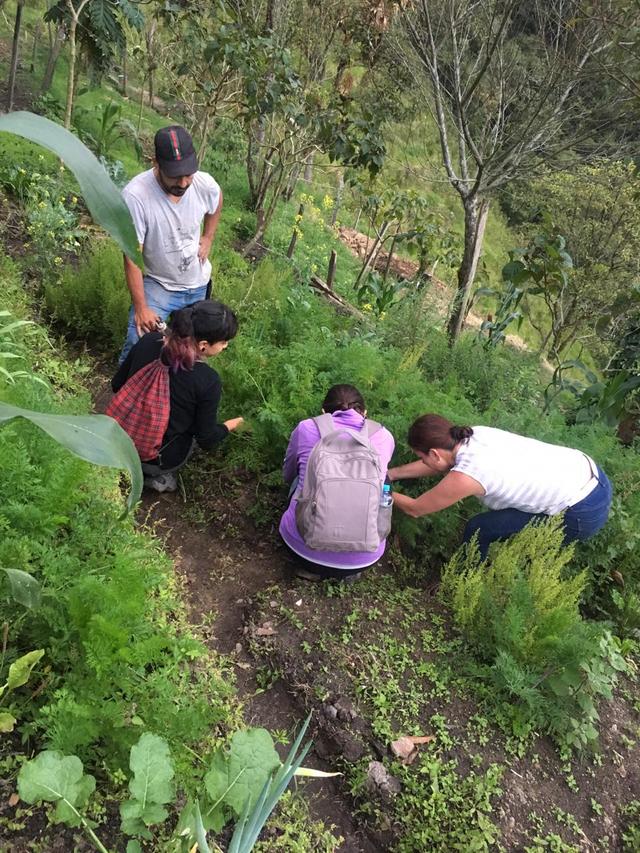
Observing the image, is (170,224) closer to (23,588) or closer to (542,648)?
(23,588)

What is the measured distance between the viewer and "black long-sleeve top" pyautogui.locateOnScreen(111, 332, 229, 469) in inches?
113

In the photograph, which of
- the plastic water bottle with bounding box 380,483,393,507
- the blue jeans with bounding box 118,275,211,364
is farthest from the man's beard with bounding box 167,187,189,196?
the plastic water bottle with bounding box 380,483,393,507

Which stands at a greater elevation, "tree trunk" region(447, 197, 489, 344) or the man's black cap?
the man's black cap

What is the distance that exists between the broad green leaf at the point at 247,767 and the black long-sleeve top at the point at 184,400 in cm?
172

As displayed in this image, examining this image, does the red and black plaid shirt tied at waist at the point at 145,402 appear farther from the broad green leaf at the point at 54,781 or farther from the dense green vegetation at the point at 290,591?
the broad green leaf at the point at 54,781

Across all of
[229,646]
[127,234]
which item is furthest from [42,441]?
[127,234]

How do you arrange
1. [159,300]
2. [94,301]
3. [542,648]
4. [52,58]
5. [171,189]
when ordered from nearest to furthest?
[542,648] < [171,189] < [159,300] < [94,301] < [52,58]

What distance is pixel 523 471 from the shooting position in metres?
3.00

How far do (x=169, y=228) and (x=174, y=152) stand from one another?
408 millimetres

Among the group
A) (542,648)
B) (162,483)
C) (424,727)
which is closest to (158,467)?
(162,483)

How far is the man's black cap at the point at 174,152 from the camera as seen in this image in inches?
113

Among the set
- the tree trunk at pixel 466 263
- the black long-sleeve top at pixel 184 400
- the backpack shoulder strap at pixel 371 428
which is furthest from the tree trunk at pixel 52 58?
the backpack shoulder strap at pixel 371 428

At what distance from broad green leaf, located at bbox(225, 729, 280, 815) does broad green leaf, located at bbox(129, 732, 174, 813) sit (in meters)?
0.17

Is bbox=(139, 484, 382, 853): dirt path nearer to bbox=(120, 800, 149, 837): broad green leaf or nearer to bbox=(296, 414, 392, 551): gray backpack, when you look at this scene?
bbox=(296, 414, 392, 551): gray backpack
